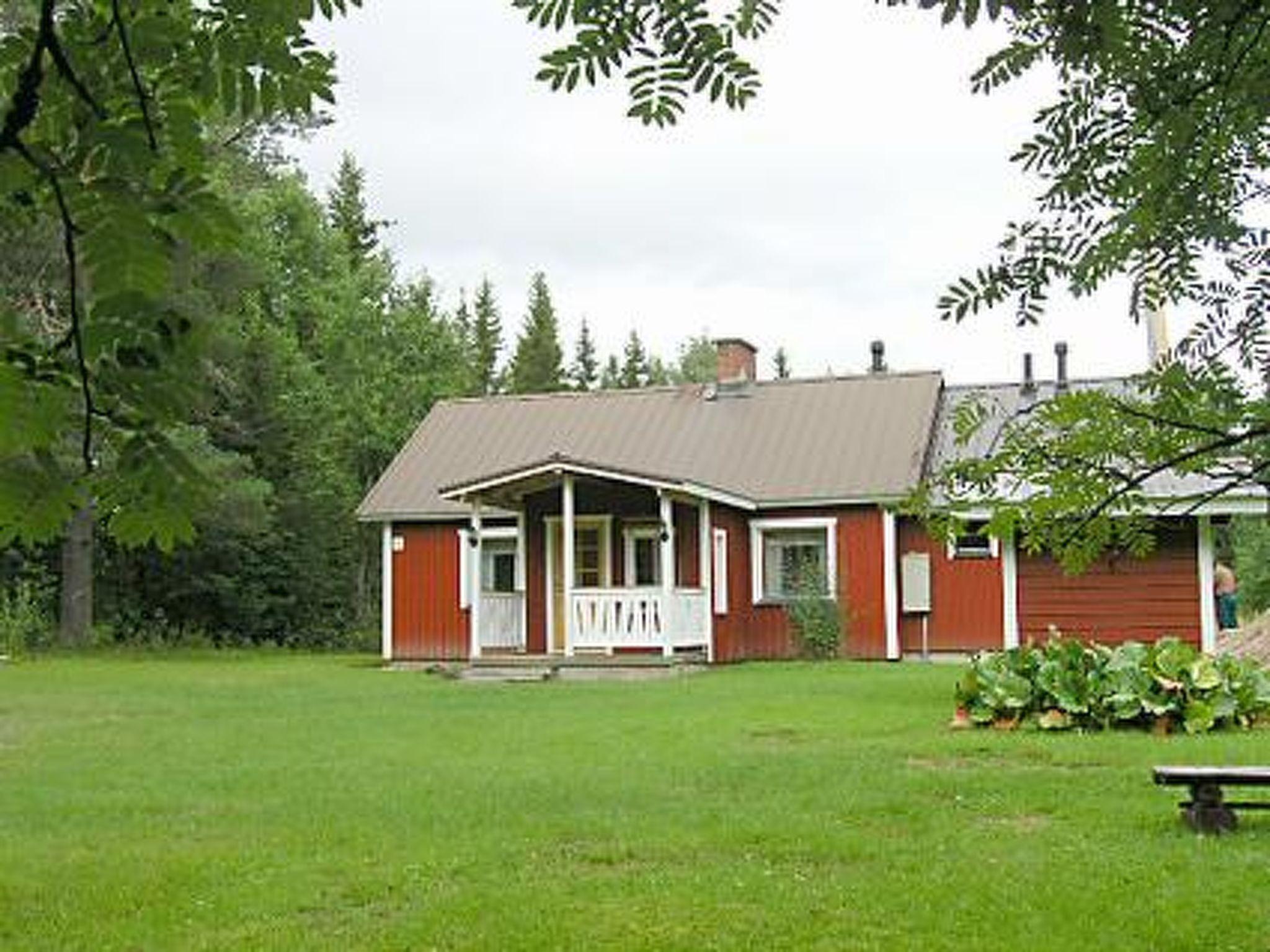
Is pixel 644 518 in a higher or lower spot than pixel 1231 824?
higher

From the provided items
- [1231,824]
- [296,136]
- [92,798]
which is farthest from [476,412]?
[1231,824]

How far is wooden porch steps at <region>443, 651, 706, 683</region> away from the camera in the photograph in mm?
21047

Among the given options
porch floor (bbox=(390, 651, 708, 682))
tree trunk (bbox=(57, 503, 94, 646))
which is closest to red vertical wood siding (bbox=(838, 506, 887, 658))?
porch floor (bbox=(390, 651, 708, 682))

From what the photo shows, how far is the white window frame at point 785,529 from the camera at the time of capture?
23938 mm

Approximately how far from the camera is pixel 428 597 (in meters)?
25.8

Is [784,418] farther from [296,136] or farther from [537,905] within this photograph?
[537,905]

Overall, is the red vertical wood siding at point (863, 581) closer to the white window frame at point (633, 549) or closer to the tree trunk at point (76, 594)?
the white window frame at point (633, 549)

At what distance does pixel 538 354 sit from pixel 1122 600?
47553 millimetres

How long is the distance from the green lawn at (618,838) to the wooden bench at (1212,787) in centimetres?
13

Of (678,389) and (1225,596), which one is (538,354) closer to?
(678,389)

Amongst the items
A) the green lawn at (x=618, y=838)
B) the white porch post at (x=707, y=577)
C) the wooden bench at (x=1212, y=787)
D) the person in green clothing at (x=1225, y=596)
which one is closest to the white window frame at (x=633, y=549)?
the white porch post at (x=707, y=577)

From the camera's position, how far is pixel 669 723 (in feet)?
44.7

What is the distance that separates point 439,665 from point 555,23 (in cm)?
2226

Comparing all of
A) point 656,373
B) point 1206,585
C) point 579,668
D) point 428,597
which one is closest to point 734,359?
point 428,597
